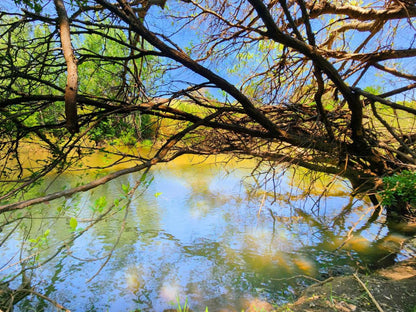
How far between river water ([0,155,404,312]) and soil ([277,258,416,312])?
1.32 feet

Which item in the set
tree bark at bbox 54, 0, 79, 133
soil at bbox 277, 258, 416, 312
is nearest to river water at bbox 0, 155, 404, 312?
soil at bbox 277, 258, 416, 312

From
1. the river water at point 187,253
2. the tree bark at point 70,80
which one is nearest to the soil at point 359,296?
the river water at point 187,253

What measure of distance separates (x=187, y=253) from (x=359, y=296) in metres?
2.84

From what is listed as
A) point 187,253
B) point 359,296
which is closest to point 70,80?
point 359,296

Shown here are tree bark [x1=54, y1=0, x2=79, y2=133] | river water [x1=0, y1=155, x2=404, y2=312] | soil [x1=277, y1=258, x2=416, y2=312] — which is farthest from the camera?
river water [x1=0, y1=155, x2=404, y2=312]

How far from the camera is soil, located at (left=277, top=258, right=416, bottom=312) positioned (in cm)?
235

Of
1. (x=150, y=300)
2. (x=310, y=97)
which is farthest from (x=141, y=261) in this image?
(x=310, y=97)

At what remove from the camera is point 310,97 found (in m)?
4.87

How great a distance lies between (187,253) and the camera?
15.2ft

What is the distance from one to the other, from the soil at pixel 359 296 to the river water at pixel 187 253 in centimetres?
40

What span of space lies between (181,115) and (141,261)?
2.67m

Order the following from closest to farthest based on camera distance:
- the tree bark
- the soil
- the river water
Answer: the tree bark, the soil, the river water

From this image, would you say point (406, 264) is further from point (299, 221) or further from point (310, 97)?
point (310, 97)

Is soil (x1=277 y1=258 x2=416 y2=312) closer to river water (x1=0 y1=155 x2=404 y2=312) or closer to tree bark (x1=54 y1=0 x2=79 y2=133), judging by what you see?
river water (x1=0 y1=155 x2=404 y2=312)
